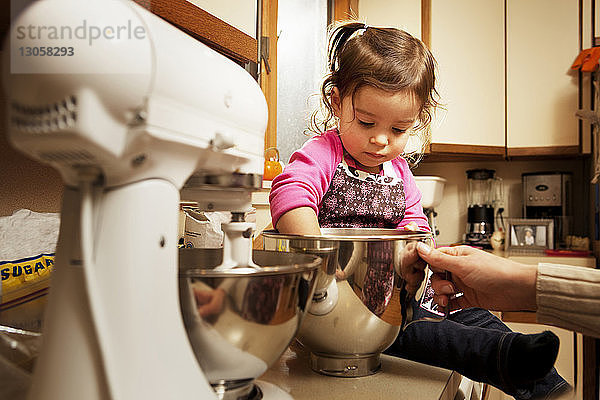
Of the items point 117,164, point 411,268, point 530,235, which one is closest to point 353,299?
point 411,268

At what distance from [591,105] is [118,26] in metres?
2.91

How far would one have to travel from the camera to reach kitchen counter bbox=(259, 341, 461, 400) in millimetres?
582

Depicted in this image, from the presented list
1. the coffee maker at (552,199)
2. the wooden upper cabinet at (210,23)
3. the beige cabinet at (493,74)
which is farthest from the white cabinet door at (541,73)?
the wooden upper cabinet at (210,23)

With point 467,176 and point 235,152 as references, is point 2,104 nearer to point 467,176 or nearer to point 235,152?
point 235,152

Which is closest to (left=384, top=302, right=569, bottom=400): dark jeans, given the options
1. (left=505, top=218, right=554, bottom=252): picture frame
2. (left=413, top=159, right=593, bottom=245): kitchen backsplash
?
(left=505, top=218, right=554, bottom=252): picture frame

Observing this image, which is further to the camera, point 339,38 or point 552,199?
point 552,199

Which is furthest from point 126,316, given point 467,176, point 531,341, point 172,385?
point 467,176

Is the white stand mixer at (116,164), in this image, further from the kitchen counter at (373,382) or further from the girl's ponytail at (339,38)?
the girl's ponytail at (339,38)

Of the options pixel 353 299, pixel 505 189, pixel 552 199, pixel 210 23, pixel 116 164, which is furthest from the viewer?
pixel 505 189

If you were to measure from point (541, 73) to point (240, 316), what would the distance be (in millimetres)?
2856

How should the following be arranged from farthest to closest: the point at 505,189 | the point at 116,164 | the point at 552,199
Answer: the point at 505,189, the point at 552,199, the point at 116,164

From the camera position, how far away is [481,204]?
3225mm

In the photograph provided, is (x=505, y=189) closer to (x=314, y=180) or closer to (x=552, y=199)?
(x=552, y=199)

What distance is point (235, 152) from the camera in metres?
0.46
